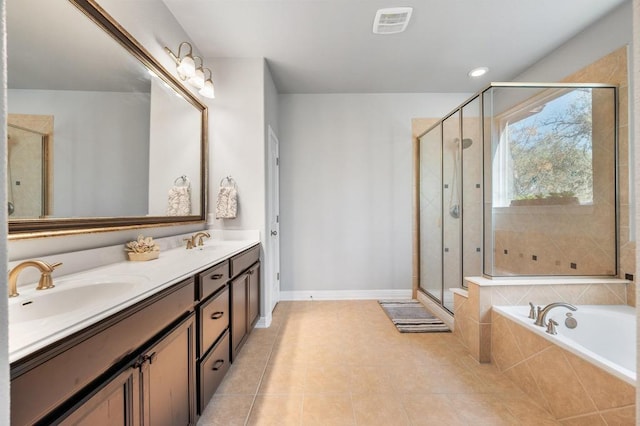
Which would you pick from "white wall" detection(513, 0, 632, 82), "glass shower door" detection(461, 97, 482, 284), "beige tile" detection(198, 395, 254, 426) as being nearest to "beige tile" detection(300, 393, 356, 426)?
"beige tile" detection(198, 395, 254, 426)

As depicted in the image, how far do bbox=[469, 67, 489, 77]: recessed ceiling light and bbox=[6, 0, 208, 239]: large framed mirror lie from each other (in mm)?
2991

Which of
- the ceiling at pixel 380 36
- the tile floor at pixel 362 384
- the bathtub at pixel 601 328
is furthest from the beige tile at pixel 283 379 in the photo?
the ceiling at pixel 380 36

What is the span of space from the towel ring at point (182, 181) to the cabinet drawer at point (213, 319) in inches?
38.7

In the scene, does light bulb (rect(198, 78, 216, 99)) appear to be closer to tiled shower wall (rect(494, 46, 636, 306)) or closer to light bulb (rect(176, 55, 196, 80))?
light bulb (rect(176, 55, 196, 80))

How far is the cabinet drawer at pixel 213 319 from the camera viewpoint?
4.50 ft

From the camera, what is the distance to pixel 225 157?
251cm

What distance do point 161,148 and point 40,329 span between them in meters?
1.56

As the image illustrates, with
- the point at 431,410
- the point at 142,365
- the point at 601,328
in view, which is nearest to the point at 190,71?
the point at 142,365

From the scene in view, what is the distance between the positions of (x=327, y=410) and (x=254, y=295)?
3.65ft

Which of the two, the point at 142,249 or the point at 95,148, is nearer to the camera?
the point at 95,148

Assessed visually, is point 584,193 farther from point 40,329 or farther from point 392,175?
point 40,329

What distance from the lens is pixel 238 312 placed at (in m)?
1.91

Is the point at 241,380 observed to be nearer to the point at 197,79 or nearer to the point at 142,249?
the point at 142,249

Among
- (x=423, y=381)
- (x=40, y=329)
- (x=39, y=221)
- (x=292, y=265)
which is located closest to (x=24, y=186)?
(x=39, y=221)
